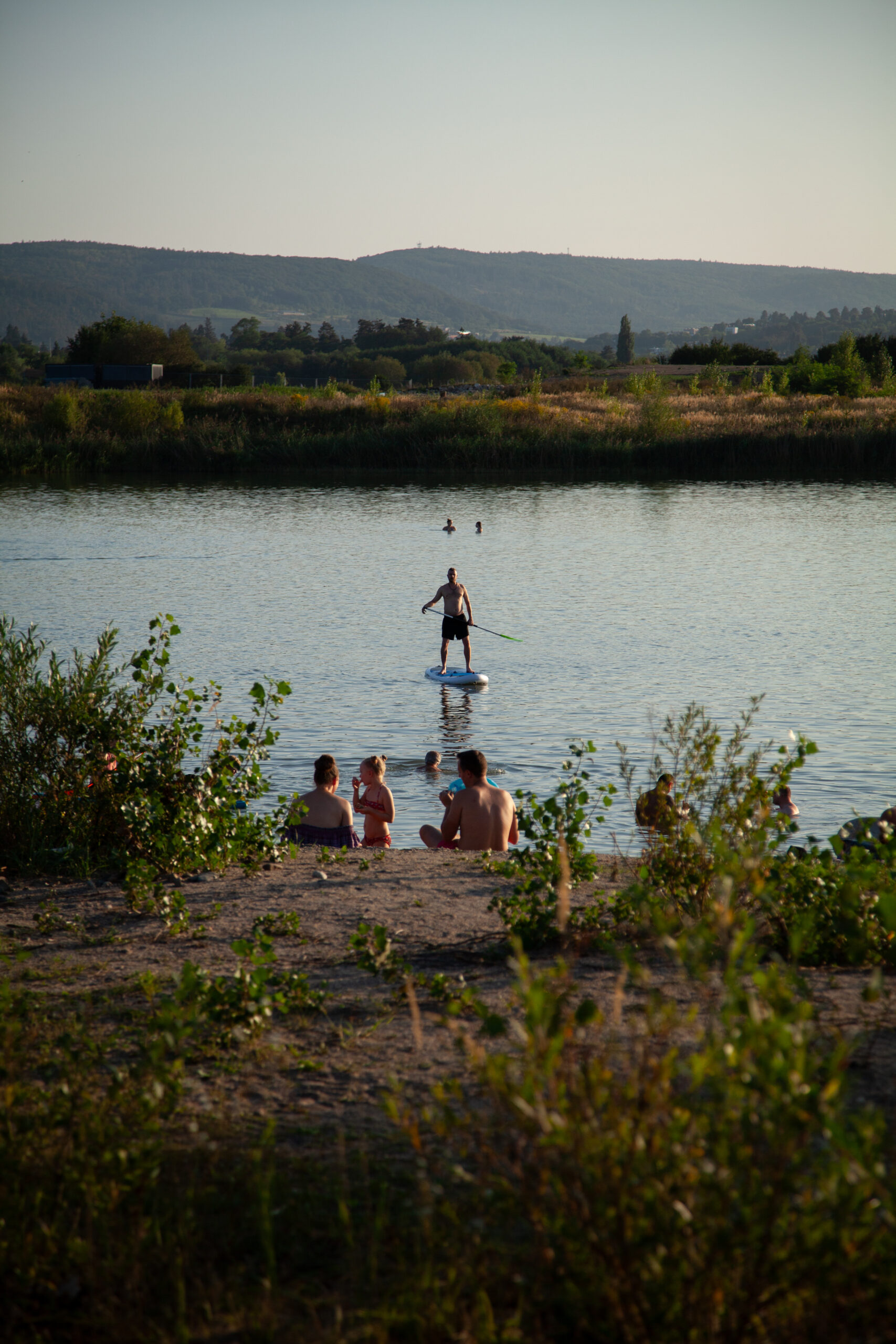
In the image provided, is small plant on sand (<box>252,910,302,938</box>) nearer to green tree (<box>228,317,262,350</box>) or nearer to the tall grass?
the tall grass

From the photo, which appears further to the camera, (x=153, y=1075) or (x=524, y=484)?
(x=524, y=484)

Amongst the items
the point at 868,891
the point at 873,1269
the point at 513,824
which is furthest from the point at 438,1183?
the point at 513,824

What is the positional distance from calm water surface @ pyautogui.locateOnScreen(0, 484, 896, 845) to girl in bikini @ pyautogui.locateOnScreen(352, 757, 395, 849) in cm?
78

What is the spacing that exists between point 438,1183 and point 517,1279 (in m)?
0.74

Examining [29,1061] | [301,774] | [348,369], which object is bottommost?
[301,774]

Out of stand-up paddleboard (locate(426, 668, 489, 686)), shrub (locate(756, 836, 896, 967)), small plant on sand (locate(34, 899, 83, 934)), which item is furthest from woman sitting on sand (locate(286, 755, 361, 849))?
stand-up paddleboard (locate(426, 668, 489, 686))

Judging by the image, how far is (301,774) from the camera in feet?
41.7

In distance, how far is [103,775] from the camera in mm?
6914

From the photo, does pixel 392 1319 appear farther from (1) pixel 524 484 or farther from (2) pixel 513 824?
(1) pixel 524 484

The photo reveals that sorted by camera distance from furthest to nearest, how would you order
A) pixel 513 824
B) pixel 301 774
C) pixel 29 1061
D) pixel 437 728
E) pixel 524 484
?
1. pixel 524 484
2. pixel 437 728
3. pixel 301 774
4. pixel 513 824
5. pixel 29 1061

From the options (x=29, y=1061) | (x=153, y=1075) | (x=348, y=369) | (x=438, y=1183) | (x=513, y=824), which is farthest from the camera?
(x=348, y=369)

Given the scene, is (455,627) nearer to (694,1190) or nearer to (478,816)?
(478,816)

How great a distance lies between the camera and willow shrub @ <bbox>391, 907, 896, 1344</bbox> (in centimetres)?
236

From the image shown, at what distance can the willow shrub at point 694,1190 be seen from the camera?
2.36 meters
